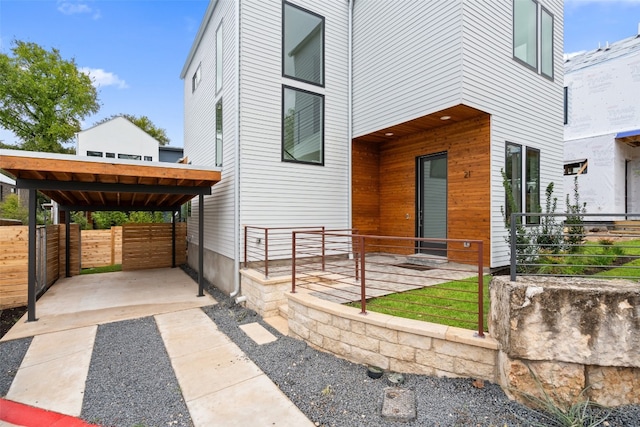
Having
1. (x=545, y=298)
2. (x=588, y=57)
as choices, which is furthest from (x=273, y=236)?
(x=588, y=57)

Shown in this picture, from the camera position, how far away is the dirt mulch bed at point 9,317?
16.2ft

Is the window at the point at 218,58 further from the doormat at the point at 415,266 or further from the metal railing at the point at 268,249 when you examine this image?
the doormat at the point at 415,266

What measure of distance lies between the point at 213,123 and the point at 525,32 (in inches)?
315

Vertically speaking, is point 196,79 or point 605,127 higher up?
point 196,79

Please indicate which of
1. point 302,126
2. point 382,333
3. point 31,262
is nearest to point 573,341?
point 382,333

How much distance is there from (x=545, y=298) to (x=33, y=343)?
6.46m

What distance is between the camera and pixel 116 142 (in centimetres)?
1652

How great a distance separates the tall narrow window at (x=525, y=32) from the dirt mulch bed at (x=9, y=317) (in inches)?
435

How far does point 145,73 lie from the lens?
21.6 metres

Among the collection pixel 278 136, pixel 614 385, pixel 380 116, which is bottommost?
pixel 614 385

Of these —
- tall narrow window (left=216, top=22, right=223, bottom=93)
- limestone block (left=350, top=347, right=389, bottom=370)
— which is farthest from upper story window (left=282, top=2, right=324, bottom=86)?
limestone block (left=350, top=347, right=389, bottom=370)

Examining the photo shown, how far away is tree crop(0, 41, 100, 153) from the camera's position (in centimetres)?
1834

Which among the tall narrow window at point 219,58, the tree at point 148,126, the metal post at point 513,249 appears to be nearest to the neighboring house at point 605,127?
the metal post at point 513,249

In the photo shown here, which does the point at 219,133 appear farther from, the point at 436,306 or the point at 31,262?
the point at 436,306
